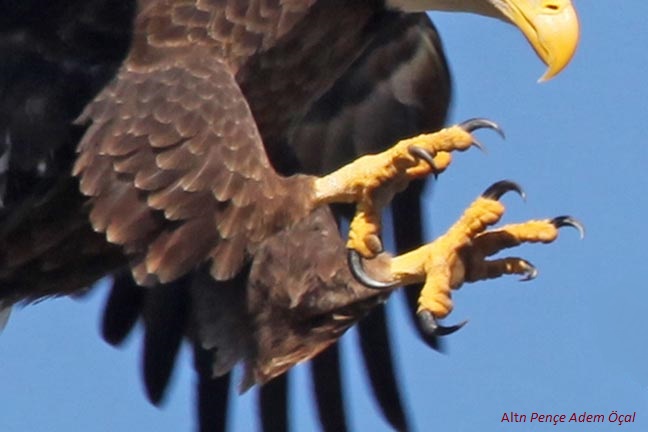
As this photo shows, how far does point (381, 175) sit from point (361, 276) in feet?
1.09

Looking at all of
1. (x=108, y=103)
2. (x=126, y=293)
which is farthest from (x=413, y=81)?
(x=108, y=103)

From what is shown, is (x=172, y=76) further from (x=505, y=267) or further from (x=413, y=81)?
(x=413, y=81)

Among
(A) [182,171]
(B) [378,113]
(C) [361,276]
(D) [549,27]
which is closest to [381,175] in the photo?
(C) [361,276]

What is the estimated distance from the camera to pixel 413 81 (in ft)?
28.6

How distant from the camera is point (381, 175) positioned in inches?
276

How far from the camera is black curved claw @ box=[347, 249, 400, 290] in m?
7.16

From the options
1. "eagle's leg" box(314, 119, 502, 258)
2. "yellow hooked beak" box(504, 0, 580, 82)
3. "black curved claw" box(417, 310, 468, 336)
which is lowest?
"black curved claw" box(417, 310, 468, 336)

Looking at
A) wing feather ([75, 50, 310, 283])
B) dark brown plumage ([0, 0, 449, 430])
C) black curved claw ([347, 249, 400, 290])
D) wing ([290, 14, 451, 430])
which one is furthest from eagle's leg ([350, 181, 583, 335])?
wing ([290, 14, 451, 430])

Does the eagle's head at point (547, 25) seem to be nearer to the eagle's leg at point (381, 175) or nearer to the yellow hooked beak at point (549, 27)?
the yellow hooked beak at point (549, 27)

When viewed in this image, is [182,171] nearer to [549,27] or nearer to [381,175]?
[381,175]

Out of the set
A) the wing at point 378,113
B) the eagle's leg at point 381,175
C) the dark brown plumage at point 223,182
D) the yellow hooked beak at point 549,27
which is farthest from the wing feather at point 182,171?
the wing at point 378,113

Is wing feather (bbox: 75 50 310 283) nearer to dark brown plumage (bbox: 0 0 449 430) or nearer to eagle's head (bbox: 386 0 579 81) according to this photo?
dark brown plumage (bbox: 0 0 449 430)

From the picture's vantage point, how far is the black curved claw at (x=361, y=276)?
7.16m

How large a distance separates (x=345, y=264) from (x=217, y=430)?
1.45m
